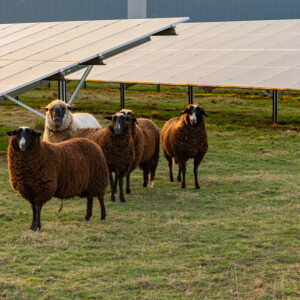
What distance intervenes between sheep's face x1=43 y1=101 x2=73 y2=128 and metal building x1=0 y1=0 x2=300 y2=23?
107 ft

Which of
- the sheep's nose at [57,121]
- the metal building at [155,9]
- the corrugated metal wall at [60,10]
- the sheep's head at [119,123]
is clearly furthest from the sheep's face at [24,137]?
the corrugated metal wall at [60,10]

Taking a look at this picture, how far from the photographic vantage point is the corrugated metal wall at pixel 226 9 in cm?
4788

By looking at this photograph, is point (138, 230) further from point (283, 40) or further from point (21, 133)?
point (283, 40)

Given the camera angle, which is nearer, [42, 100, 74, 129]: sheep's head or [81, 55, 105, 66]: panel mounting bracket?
[42, 100, 74, 129]: sheep's head

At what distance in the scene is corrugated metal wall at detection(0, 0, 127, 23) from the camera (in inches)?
2030

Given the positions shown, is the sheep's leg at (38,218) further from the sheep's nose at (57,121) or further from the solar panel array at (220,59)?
the solar panel array at (220,59)

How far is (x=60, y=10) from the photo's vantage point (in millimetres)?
52438

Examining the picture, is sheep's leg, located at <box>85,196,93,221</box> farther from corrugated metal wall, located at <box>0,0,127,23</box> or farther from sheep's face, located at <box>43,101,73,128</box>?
corrugated metal wall, located at <box>0,0,127,23</box>

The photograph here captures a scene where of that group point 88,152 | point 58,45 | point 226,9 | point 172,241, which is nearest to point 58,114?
point 88,152

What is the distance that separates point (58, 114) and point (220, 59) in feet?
41.6

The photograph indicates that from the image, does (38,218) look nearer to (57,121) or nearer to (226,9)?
(57,121)

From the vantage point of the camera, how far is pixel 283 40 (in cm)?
2506

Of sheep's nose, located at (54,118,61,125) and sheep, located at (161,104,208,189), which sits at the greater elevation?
sheep's nose, located at (54,118,61,125)

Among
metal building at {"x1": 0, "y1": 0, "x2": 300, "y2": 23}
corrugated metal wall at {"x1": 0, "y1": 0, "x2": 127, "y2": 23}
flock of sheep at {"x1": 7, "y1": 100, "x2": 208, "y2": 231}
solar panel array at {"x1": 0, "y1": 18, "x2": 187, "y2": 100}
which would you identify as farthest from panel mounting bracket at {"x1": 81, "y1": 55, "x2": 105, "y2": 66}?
corrugated metal wall at {"x1": 0, "y1": 0, "x2": 127, "y2": 23}
